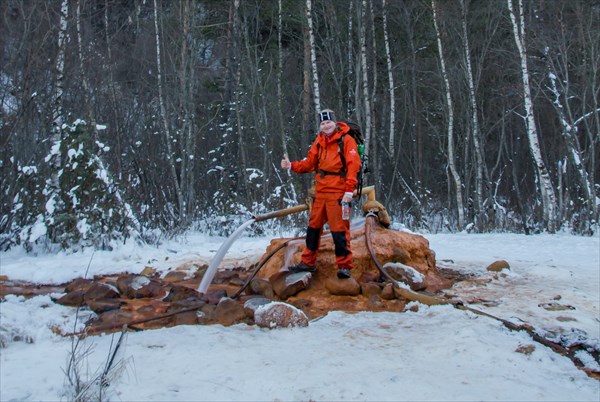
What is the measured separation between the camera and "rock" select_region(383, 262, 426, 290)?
5605 millimetres

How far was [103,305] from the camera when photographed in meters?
4.85

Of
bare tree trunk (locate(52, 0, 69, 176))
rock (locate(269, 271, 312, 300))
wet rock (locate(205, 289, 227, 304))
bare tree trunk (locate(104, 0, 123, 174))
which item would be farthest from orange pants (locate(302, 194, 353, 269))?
bare tree trunk (locate(104, 0, 123, 174))

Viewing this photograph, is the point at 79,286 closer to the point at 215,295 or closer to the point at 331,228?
the point at 215,295

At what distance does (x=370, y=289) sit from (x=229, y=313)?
1502 mm

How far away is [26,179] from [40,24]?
242 centimetres

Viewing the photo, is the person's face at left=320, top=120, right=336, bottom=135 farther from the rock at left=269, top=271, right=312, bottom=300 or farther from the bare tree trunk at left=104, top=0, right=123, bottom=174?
the bare tree trunk at left=104, top=0, right=123, bottom=174

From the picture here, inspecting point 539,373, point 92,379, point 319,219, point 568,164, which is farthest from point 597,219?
point 92,379

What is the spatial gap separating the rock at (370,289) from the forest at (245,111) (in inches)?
177

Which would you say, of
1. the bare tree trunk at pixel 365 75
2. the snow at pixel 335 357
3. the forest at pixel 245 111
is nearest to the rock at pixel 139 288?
the snow at pixel 335 357

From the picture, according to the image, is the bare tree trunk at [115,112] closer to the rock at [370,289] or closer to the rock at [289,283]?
the rock at [289,283]

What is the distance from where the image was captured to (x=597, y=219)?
13195 mm

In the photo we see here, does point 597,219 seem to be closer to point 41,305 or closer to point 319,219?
point 319,219

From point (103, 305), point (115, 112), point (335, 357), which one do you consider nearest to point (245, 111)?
point (115, 112)

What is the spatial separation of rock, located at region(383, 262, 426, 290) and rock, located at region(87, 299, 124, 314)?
8.88 ft
